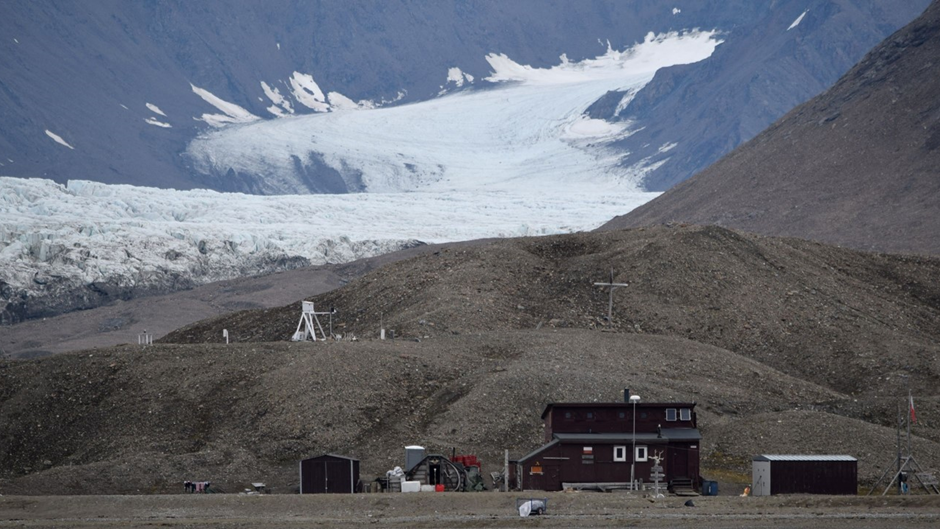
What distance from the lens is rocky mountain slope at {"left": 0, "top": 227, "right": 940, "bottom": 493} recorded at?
45.8m

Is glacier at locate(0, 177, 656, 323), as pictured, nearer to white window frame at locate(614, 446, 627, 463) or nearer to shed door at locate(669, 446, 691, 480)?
white window frame at locate(614, 446, 627, 463)

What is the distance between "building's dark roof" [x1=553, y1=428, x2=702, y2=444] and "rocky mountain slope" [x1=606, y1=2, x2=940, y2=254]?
214 ft

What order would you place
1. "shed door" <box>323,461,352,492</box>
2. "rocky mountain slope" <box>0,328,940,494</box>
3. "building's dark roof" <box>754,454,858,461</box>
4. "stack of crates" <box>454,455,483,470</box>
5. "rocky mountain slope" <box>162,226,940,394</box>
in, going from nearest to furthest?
"building's dark roof" <box>754,454,858,461</box> < "shed door" <box>323,461,352,492</box> < "stack of crates" <box>454,455,483,470</box> < "rocky mountain slope" <box>0,328,940,494</box> < "rocky mountain slope" <box>162,226,940,394</box>

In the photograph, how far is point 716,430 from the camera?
46719 millimetres

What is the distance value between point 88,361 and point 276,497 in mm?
18936

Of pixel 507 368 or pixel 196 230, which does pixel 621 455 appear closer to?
pixel 507 368

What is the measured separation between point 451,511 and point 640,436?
26.6ft

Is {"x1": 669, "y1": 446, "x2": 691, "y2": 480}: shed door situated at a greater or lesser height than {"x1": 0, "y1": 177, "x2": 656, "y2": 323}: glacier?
lesser

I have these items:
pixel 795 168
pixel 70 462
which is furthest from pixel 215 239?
pixel 70 462

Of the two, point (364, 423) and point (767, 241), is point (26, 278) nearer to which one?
point (767, 241)

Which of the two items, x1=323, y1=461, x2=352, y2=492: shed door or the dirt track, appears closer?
the dirt track

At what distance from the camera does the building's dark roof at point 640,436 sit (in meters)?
40.4

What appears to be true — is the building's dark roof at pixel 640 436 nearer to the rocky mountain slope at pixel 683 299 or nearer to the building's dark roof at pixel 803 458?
the building's dark roof at pixel 803 458

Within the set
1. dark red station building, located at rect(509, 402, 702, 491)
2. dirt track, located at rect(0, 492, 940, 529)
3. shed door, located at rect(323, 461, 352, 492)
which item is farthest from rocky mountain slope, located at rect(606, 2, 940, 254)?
dirt track, located at rect(0, 492, 940, 529)
